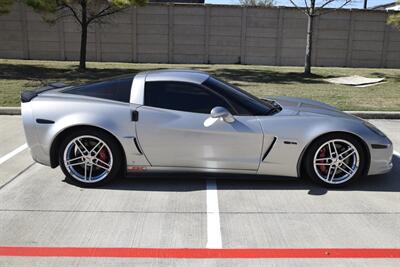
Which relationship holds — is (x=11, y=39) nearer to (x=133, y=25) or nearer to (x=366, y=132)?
(x=133, y=25)

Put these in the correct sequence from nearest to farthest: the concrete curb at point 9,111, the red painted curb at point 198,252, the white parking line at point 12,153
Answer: the red painted curb at point 198,252
the white parking line at point 12,153
the concrete curb at point 9,111

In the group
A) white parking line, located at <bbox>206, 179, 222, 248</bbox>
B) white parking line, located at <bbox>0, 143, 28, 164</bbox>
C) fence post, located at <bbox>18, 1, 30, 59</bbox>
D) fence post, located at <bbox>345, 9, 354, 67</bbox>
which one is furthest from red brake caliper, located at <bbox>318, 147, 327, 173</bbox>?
fence post, located at <bbox>18, 1, 30, 59</bbox>

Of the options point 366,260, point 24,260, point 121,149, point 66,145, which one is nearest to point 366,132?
point 366,260

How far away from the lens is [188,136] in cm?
453

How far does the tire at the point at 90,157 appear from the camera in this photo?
4.59m

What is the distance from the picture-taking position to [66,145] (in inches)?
182

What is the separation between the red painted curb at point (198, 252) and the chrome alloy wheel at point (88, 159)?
54.8 inches

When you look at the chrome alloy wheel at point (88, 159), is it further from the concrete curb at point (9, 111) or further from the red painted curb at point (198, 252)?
the concrete curb at point (9, 111)

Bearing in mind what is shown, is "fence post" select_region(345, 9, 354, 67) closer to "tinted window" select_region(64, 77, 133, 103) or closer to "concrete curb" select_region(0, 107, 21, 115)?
"concrete curb" select_region(0, 107, 21, 115)

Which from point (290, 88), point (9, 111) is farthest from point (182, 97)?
point (290, 88)

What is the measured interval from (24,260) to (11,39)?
75.6 ft

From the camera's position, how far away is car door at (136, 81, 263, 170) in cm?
451

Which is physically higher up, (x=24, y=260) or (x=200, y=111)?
(x=200, y=111)

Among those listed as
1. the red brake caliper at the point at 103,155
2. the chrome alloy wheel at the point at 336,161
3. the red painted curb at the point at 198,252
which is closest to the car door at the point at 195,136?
the red brake caliper at the point at 103,155
